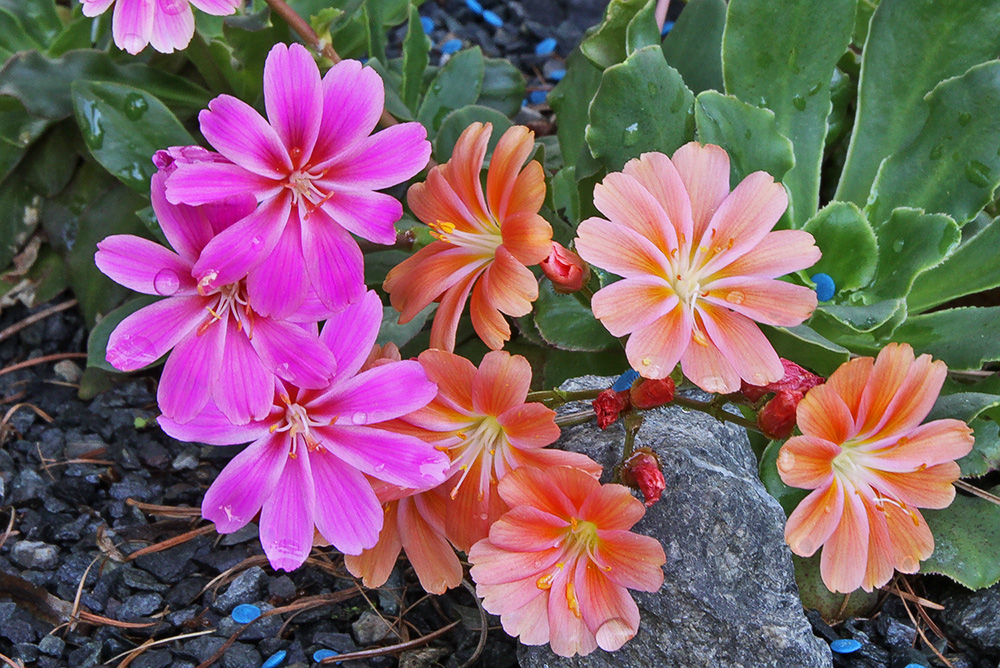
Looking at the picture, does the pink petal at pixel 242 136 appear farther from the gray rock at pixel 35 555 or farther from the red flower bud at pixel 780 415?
the gray rock at pixel 35 555

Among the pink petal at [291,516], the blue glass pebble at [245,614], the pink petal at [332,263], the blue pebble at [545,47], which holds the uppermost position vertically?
the pink petal at [332,263]

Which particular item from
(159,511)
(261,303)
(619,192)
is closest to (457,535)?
(261,303)

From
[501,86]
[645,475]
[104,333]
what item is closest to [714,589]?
[645,475]

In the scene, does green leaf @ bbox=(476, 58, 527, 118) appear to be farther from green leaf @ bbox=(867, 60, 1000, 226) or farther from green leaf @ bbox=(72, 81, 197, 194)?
green leaf @ bbox=(867, 60, 1000, 226)

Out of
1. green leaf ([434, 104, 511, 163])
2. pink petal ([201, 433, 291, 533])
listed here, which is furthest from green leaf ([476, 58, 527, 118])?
pink petal ([201, 433, 291, 533])

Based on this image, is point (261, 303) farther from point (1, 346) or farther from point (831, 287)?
point (1, 346)

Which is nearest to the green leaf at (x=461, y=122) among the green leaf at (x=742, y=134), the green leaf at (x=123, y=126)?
the green leaf at (x=742, y=134)
